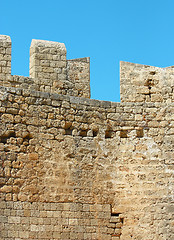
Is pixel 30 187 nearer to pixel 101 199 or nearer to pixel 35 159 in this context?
pixel 35 159

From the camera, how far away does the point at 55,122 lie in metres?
11.4

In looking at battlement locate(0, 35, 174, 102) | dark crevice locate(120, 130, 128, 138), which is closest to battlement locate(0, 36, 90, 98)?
battlement locate(0, 35, 174, 102)

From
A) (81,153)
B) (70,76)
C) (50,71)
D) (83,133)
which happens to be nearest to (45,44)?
(50,71)

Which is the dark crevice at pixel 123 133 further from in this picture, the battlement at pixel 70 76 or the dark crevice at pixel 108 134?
the battlement at pixel 70 76

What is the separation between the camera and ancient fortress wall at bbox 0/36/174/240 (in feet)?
35.4

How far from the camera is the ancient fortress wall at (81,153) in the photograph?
35.4ft

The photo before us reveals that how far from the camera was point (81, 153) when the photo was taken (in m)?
11.5

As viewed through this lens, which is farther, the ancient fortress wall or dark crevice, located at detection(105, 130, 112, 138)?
dark crevice, located at detection(105, 130, 112, 138)

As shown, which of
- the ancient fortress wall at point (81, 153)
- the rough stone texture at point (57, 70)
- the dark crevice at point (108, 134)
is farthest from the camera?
the dark crevice at point (108, 134)

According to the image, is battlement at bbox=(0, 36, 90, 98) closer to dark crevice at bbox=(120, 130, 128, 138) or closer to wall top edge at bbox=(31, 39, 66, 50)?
wall top edge at bbox=(31, 39, 66, 50)

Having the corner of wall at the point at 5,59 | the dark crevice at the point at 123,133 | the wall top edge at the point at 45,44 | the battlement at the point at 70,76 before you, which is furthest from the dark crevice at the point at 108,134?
the corner of wall at the point at 5,59

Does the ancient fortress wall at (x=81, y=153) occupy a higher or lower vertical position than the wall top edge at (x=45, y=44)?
lower

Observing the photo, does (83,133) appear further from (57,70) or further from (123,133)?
(57,70)

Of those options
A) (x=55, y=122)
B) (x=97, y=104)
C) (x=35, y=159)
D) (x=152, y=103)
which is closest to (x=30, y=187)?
(x=35, y=159)
